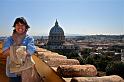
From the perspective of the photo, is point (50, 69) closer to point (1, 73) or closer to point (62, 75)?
point (62, 75)

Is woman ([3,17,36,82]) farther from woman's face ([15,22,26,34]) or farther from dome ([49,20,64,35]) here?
dome ([49,20,64,35])

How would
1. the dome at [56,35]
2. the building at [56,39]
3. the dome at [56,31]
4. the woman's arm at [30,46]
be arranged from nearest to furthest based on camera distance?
the woman's arm at [30,46] < the building at [56,39] < the dome at [56,35] < the dome at [56,31]

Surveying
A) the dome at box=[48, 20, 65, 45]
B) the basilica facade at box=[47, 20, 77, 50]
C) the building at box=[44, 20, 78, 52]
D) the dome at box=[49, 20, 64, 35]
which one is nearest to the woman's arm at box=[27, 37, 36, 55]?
the building at box=[44, 20, 78, 52]

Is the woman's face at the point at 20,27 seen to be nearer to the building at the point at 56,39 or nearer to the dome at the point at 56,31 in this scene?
the building at the point at 56,39

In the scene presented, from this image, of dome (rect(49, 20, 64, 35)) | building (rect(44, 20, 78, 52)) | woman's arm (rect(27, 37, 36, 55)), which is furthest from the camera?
dome (rect(49, 20, 64, 35))

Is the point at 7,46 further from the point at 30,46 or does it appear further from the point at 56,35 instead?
the point at 56,35

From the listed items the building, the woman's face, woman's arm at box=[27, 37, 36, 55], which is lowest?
the building

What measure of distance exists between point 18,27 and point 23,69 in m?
0.38

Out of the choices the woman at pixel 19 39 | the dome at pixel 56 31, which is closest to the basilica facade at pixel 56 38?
the dome at pixel 56 31

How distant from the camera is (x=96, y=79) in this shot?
7.64ft

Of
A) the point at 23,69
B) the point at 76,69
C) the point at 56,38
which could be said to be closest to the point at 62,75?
the point at 76,69

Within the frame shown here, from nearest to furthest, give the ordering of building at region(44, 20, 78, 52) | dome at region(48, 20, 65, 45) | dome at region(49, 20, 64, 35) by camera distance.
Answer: building at region(44, 20, 78, 52) → dome at region(48, 20, 65, 45) → dome at region(49, 20, 64, 35)

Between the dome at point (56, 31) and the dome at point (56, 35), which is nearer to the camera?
the dome at point (56, 35)

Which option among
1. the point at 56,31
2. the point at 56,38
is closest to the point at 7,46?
the point at 56,31
